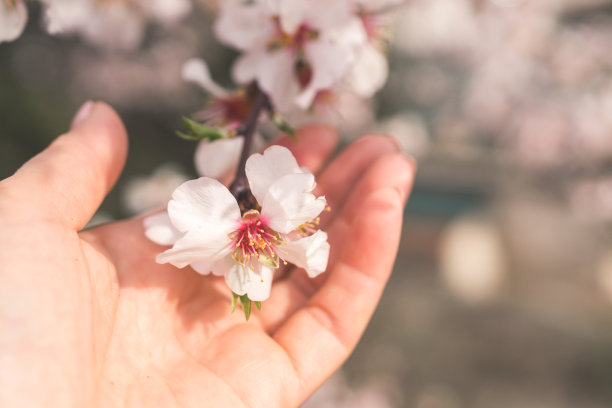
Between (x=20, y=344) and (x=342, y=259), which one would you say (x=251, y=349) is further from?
(x=20, y=344)

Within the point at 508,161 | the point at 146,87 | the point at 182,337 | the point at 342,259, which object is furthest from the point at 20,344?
the point at 508,161

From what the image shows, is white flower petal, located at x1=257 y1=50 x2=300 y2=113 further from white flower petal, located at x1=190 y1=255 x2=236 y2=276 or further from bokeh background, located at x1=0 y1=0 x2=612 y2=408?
bokeh background, located at x1=0 y1=0 x2=612 y2=408

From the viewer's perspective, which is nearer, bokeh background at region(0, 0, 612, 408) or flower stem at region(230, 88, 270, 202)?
flower stem at region(230, 88, 270, 202)

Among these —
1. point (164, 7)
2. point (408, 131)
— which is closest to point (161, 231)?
point (164, 7)

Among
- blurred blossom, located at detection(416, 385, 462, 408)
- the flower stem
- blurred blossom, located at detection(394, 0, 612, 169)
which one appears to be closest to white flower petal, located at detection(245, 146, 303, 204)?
the flower stem

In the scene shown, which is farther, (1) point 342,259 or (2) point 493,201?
(2) point 493,201

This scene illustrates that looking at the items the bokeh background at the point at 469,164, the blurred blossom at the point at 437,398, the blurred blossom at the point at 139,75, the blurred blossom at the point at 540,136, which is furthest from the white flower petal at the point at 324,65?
the blurred blossom at the point at 540,136
